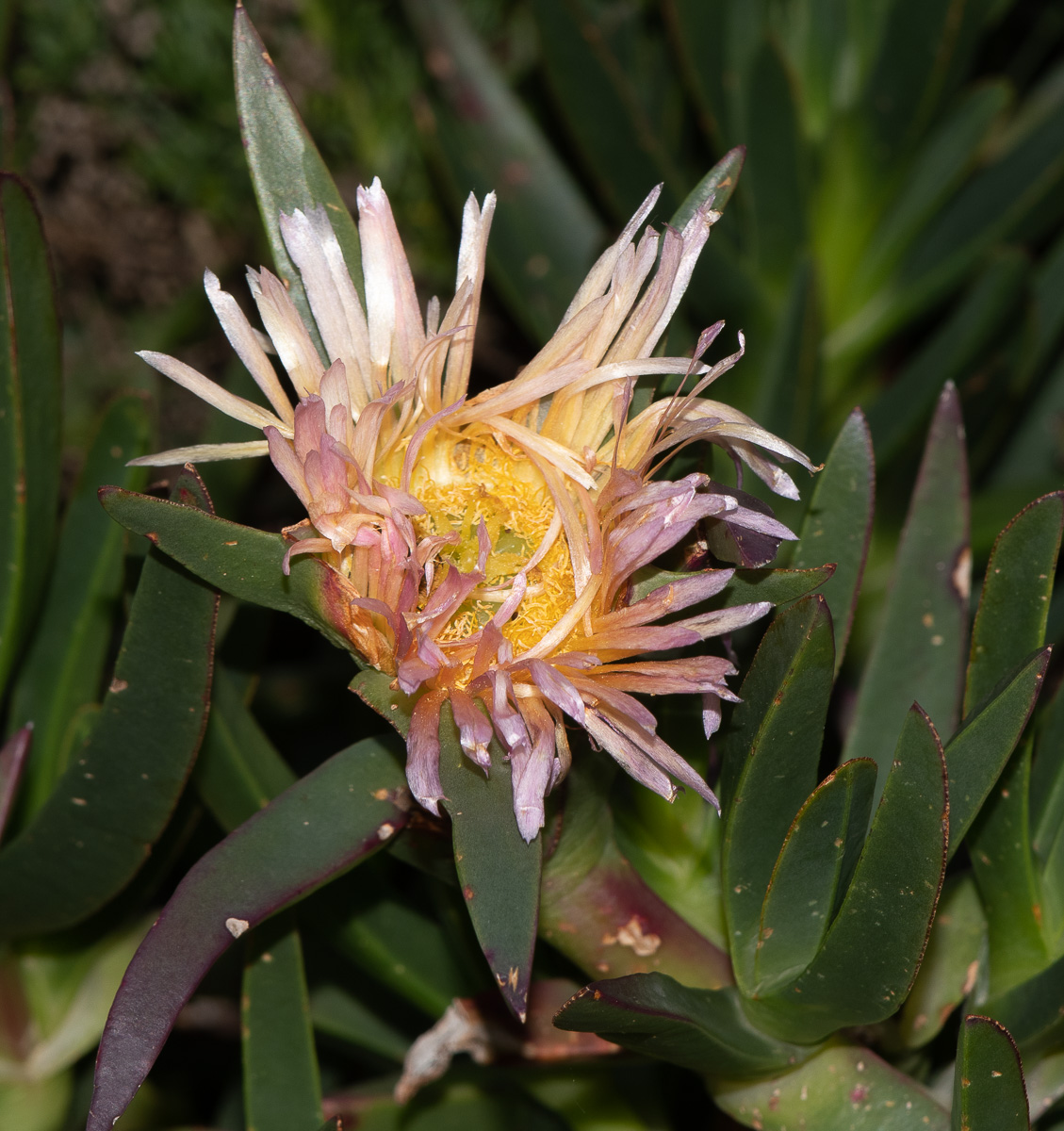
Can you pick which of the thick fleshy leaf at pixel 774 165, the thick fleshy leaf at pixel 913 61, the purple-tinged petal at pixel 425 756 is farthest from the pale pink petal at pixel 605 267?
the thick fleshy leaf at pixel 913 61

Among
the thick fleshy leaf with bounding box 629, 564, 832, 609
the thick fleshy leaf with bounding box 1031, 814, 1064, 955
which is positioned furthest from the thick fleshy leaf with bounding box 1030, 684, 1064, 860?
the thick fleshy leaf with bounding box 629, 564, 832, 609

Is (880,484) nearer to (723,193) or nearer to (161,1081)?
(723,193)

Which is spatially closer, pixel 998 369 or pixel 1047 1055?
pixel 1047 1055

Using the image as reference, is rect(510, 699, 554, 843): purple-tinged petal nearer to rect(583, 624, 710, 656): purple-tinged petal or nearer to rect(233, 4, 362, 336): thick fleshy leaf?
rect(583, 624, 710, 656): purple-tinged petal

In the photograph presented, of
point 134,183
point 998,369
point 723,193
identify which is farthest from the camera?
point 134,183

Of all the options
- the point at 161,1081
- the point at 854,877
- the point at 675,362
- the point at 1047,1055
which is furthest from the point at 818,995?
the point at 161,1081

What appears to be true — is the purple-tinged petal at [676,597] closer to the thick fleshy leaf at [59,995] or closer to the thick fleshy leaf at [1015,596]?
the thick fleshy leaf at [1015,596]

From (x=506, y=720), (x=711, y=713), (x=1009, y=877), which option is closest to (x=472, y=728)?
(x=506, y=720)

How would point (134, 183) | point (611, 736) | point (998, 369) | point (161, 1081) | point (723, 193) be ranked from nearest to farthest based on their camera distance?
1. point (611, 736)
2. point (723, 193)
3. point (161, 1081)
4. point (998, 369)
5. point (134, 183)
